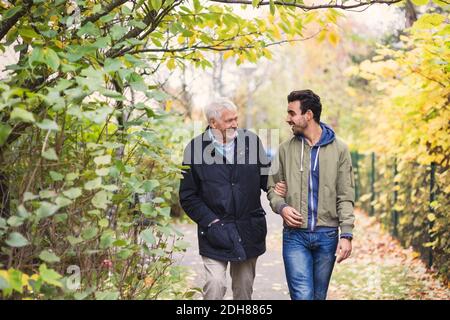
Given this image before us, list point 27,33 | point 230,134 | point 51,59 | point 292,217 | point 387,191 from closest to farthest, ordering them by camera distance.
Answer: point 51,59, point 27,33, point 292,217, point 230,134, point 387,191

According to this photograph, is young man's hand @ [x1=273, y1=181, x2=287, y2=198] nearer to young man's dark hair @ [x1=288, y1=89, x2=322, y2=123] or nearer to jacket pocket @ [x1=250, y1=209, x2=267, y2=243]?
jacket pocket @ [x1=250, y1=209, x2=267, y2=243]

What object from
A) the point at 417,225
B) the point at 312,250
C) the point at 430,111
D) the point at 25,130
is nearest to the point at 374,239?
the point at 417,225

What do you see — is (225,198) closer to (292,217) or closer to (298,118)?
(292,217)

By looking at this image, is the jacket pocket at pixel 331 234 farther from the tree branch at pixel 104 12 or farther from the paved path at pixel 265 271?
the paved path at pixel 265 271

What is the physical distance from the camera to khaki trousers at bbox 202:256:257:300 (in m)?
4.46

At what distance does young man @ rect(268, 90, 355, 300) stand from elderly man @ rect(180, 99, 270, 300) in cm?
24

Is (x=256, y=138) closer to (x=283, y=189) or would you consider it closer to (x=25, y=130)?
(x=283, y=189)

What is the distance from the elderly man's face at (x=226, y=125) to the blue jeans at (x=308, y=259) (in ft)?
2.86

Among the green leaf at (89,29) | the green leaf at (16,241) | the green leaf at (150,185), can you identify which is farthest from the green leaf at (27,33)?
the green leaf at (16,241)

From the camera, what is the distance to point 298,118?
4480 millimetres

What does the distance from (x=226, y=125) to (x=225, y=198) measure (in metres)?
0.57

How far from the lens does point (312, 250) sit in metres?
4.47

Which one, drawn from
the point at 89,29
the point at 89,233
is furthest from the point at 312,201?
the point at 89,29
